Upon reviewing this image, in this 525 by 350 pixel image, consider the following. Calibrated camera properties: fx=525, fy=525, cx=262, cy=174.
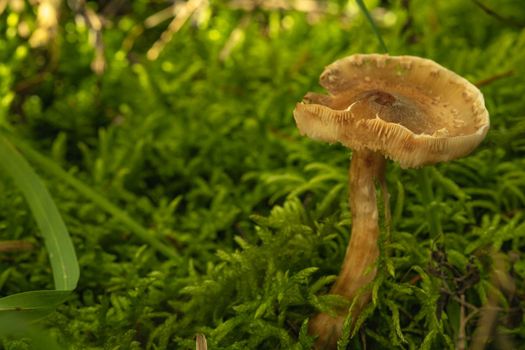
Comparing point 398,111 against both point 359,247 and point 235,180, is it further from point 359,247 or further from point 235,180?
point 235,180

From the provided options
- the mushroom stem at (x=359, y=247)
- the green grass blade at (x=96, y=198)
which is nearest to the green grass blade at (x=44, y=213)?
the green grass blade at (x=96, y=198)

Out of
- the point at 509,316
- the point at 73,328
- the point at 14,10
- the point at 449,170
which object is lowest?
the point at 509,316

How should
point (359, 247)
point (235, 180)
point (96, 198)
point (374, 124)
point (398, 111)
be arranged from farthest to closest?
1. point (235, 180)
2. point (96, 198)
3. point (359, 247)
4. point (398, 111)
5. point (374, 124)

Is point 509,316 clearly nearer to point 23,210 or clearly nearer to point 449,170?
point 449,170

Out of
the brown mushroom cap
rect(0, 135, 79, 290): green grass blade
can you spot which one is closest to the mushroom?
the brown mushroom cap

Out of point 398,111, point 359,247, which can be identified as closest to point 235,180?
point 359,247

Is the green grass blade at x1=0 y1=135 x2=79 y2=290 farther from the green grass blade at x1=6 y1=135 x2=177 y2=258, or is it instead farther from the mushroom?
the mushroom

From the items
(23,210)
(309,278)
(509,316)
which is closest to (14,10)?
(23,210)
